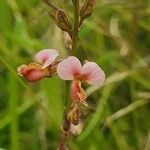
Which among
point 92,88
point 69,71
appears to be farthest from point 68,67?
point 92,88

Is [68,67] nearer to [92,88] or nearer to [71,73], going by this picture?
[71,73]

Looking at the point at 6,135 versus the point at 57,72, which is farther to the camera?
the point at 6,135

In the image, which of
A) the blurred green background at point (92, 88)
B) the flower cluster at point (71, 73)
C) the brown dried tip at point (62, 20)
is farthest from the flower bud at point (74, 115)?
the blurred green background at point (92, 88)

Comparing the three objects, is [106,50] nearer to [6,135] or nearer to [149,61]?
[149,61]

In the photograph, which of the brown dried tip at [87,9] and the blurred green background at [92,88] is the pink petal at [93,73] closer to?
the brown dried tip at [87,9]

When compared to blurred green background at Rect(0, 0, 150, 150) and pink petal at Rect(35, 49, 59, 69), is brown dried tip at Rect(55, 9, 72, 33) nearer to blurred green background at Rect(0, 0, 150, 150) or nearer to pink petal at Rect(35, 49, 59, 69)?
pink petal at Rect(35, 49, 59, 69)

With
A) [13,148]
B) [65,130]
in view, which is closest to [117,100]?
[13,148]
